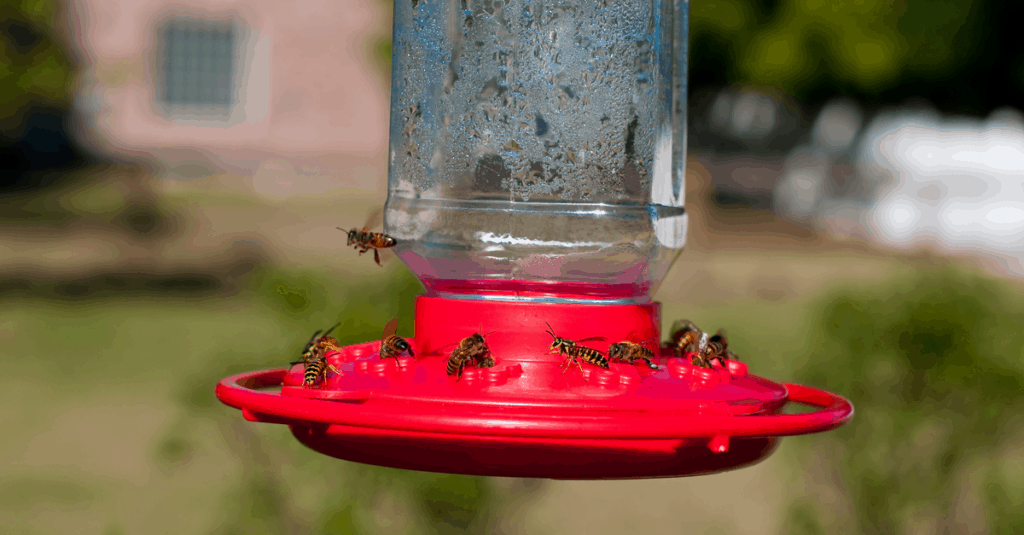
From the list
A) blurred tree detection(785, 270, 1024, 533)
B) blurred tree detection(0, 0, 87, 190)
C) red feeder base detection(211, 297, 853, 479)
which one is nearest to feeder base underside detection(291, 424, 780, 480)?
red feeder base detection(211, 297, 853, 479)

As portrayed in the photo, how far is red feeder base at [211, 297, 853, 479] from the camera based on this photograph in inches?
52.5

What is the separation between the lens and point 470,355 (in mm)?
1563

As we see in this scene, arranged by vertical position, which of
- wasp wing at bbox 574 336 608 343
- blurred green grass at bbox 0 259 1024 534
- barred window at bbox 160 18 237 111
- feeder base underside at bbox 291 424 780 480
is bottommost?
blurred green grass at bbox 0 259 1024 534

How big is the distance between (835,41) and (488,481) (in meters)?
5.81

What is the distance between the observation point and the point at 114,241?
39.0ft

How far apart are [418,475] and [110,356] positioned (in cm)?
590

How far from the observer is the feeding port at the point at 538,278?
1407 millimetres

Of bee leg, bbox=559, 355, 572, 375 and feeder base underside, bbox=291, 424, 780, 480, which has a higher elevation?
bee leg, bbox=559, 355, 572, 375

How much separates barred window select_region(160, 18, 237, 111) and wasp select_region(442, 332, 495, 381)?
15.6 m

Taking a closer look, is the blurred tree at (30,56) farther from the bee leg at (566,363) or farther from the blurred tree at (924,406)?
the bee leg at (566,363)

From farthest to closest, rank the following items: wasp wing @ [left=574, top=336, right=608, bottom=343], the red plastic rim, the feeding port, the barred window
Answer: the barred window, wasp wing @ [left=574, top=336, right=608, bottom=343], the feeding port, the red plastic rim

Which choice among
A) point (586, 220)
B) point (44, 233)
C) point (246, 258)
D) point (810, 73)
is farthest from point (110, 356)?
point (586, 220)

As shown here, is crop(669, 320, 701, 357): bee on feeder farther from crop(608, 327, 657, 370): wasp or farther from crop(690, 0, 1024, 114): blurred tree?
crop(690, 0, 1024, 114): blurred tree

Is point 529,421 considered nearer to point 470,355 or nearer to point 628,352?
point 470,355
